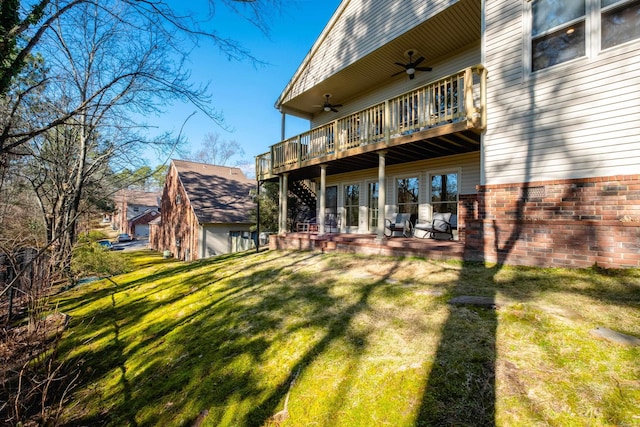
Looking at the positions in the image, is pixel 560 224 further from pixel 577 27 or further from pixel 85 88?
pixel 85 88

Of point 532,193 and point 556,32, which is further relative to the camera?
point 532,193

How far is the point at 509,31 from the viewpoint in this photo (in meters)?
5.63

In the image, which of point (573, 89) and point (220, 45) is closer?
point (220, 45)

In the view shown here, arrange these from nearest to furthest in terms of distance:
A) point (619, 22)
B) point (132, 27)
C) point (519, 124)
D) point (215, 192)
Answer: point (132, 27), point (619, 22), point (519, 124), point (215, 192)

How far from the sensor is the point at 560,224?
187 inches

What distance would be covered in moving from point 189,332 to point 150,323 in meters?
1.43

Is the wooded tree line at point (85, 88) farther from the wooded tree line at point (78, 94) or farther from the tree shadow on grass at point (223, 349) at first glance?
the tree shadow on grass at point (223, 349)

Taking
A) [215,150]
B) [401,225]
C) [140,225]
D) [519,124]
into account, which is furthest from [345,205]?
[140,225]

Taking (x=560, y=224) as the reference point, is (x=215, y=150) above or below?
above

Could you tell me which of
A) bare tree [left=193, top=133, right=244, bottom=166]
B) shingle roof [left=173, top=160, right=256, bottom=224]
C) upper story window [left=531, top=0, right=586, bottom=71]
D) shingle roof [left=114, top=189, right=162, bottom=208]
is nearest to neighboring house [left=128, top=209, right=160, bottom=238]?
shingle roof [left=114, top=189, right=162, bottom=208]

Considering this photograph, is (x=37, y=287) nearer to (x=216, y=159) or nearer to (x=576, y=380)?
(x=576, y=380)

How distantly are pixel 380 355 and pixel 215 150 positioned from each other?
38.1 m

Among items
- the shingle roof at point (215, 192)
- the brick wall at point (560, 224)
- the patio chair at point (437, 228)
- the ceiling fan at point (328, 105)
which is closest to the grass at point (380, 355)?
the brick wall at point (560, 224)

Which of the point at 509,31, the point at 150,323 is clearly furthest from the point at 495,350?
the point at 509,31
